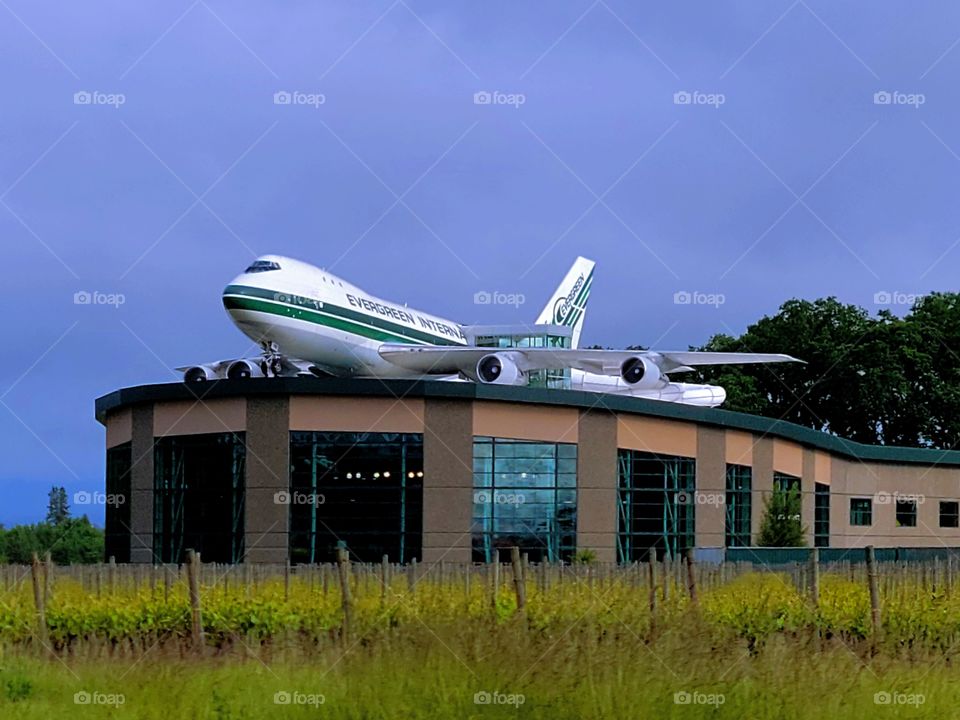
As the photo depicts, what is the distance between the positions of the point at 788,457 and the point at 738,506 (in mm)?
4276

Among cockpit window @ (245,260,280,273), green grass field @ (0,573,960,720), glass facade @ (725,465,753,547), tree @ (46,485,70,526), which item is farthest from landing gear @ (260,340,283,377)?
tree @ (46,485,70,526)

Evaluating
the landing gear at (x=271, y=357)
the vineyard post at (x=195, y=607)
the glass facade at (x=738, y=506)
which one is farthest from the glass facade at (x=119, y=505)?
the vineyard post at (x=195, y=607)

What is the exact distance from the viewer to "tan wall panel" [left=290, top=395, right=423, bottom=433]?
35.5 meters

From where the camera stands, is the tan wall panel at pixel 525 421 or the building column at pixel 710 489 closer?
the tan wall panel at pixel 525 421

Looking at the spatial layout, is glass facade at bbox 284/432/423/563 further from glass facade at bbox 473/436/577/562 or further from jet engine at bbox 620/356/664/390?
jet engine at bbox 620/356/664/390

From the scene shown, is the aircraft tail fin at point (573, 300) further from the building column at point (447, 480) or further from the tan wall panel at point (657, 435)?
the building column at point (447, 480)

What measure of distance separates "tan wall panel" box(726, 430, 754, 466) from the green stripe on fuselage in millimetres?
10908

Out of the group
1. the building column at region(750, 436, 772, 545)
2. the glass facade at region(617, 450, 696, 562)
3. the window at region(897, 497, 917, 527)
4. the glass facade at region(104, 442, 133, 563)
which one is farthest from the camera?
the window at region(897, 497, 917, 527)

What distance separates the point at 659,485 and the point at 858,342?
134 ft

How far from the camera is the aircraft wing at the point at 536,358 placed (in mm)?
45500

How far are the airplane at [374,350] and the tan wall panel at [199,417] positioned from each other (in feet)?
13.4

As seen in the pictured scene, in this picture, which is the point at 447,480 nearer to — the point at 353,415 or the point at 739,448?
the point at 353,415

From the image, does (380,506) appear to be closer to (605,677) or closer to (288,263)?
(288,263)

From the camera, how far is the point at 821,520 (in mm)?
47656
